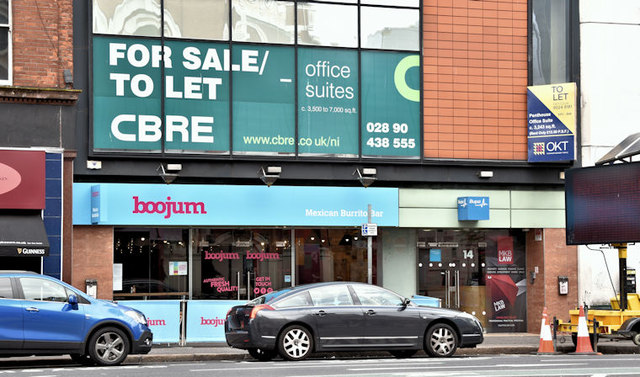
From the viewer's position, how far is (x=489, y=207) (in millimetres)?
24000

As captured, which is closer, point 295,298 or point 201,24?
point 295,298

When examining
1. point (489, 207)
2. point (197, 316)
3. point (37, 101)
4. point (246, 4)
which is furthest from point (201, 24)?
point (489, 207)

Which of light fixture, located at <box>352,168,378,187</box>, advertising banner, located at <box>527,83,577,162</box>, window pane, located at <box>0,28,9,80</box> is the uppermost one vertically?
window pane, located at <box>0,28,9,80</box>

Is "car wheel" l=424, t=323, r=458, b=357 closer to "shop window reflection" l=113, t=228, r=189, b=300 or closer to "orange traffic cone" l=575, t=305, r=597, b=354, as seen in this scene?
"orange traffic cone" l=575, t=305, r=597, b=354

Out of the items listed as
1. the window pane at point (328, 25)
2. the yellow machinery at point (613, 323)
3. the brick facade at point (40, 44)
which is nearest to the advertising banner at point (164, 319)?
the brick facade at point (40, 44)

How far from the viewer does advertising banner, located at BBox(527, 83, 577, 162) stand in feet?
78.2

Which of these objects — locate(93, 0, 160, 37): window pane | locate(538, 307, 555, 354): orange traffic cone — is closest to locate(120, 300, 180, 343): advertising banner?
locate(93, 0, 160, 37): window pane

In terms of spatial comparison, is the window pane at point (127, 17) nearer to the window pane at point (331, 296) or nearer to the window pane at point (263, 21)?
the window pane at point (263, 21)

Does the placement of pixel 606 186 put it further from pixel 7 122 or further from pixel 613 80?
pixel 7 122

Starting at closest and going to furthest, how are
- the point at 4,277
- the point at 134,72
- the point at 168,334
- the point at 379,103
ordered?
the point at 4,277, the point at 168,334, the point at 134,72, the point at 379,103

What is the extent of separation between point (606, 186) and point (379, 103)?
5746 millimetres

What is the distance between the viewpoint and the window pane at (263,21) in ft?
73.8

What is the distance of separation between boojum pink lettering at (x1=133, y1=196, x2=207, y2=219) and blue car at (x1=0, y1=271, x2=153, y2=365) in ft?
17.2

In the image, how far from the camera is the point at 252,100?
22.4 metres
